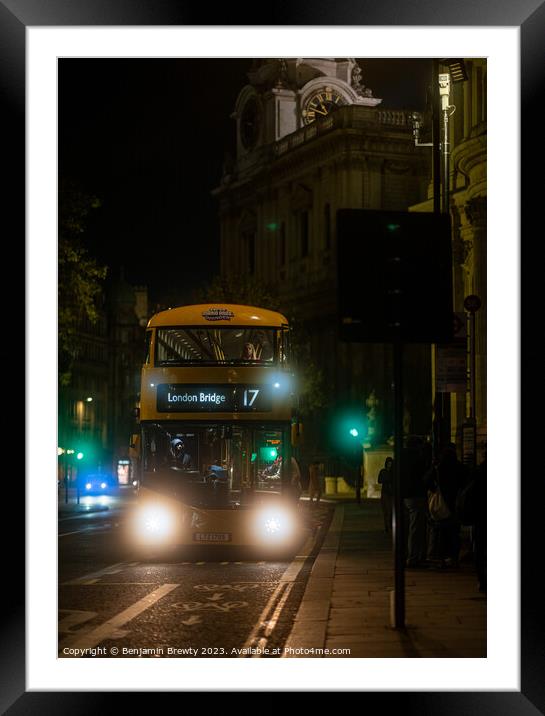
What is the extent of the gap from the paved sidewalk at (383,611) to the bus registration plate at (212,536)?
1.49m

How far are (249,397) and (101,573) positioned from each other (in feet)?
11.9

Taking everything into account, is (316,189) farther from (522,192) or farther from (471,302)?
(522,192)

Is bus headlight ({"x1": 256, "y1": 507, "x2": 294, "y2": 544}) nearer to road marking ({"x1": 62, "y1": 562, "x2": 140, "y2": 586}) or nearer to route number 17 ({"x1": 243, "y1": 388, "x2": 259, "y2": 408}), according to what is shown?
route number 17 ({"x1": 243, "y1": 388, "x2": 259, "y2": 408})

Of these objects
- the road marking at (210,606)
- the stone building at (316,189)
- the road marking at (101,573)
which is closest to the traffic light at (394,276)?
the road marking at (210,606)

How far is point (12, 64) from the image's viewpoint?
999 centimetres

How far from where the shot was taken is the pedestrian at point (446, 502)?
1698 cm

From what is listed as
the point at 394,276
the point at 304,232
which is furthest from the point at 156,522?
the point at 304,232

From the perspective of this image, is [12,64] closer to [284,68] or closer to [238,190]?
[284,68]

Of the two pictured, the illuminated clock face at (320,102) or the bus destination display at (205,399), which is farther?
the illuminated clock face at (320,102)

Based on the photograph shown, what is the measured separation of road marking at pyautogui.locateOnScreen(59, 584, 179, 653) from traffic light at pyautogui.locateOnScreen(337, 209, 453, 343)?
135 inches

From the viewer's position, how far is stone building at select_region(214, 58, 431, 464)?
218ft

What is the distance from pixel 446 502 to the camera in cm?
1719

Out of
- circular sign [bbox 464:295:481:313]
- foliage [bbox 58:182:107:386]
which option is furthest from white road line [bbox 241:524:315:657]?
foliage [bbox 58:182:107:386]

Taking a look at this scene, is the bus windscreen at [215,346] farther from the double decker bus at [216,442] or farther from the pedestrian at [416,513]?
the pedestrian at [416,513]
